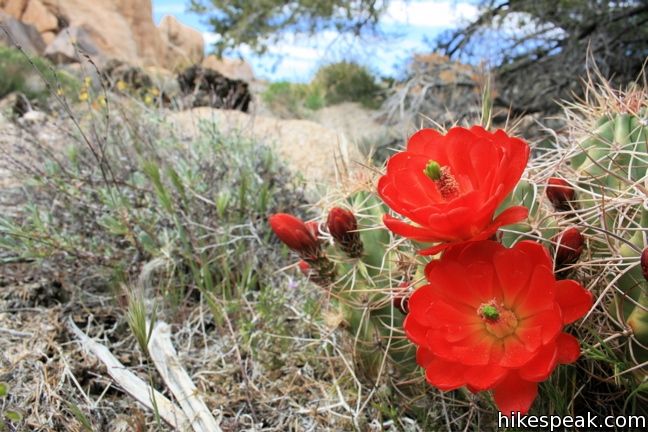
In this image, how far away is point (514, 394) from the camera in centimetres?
113

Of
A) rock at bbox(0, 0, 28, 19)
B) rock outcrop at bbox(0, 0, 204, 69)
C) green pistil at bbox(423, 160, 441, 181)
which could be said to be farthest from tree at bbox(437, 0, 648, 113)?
rock at bbox(0, 0, 28, 19)

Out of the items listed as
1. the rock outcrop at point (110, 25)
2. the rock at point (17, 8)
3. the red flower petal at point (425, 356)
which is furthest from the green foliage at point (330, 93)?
the rock at point (17, 8)

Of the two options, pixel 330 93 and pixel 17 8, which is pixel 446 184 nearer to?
pixel 330 93

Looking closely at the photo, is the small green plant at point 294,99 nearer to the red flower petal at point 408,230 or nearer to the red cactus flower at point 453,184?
the red cactus flower at point 453,184

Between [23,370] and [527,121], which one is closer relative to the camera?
[23,370]

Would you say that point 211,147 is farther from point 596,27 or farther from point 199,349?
point 596,27

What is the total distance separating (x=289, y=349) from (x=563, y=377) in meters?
1.04

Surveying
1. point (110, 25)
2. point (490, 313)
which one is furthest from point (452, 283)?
point (110, 25)

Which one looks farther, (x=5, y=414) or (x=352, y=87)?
(x=352, y=87)

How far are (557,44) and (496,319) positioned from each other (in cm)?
618

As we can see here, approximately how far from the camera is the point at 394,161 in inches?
49.3

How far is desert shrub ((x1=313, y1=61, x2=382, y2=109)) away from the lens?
12.0 m

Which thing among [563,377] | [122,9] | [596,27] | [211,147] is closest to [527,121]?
[596,27]

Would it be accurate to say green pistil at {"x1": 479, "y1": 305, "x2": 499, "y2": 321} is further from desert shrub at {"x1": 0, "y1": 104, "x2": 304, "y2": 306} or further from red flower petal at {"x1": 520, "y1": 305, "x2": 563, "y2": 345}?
desert shrub at {"x1": 0, "y1": 104, "x2": 304, "y2": 306}
